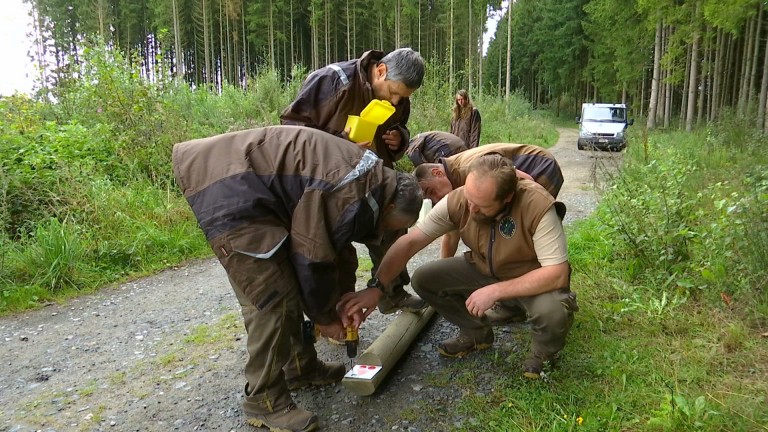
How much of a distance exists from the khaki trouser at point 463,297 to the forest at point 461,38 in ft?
57.0

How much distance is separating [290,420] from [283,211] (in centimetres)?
109

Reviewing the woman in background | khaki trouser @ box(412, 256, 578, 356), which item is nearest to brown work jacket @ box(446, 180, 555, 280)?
khaki trouser @ box(412, 256, 578, 356)

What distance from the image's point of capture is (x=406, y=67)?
10.1 ft

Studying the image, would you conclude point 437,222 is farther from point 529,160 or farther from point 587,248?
point 587,248

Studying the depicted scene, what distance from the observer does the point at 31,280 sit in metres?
4.78

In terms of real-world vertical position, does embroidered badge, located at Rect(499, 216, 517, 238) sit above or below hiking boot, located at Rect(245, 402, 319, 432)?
above

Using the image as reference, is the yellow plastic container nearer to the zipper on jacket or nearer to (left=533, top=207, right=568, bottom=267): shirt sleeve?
the zipper on jacket

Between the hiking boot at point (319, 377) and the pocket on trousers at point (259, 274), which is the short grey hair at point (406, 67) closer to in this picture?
the pocket on trousers at point (259, 274)

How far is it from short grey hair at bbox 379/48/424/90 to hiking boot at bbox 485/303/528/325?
148 cm

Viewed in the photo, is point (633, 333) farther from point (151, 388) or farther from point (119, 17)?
point (119, 17)

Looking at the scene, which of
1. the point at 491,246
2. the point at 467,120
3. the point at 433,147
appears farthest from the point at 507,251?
the point at 467,120

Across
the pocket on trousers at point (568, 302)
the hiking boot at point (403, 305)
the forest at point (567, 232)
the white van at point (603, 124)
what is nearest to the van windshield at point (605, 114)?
the white van at point (603, 124)

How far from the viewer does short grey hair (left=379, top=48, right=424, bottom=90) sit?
3.07 m

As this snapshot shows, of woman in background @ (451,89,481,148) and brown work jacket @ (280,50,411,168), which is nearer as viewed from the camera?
brown work jacket @ (280,50,411,168)
